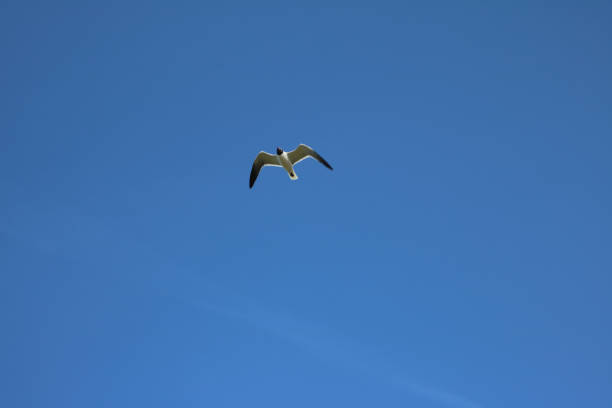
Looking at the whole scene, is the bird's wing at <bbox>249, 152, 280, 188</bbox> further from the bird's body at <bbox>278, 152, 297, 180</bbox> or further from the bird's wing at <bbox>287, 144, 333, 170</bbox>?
the bird's wing at <bbox>287, 144, 333, 170</bbox>

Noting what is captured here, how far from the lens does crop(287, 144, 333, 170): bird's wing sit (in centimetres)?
2635

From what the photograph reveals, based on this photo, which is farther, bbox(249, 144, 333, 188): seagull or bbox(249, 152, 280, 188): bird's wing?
bbox(249, 152, 280, 188): bird's wing

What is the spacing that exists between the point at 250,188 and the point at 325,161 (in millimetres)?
4202

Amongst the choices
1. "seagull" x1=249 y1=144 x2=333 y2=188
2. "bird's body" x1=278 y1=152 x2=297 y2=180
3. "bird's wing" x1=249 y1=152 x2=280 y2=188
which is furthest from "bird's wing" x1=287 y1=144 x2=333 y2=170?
"bird's wing" x1=249 y1=152 x2=280 y2=188

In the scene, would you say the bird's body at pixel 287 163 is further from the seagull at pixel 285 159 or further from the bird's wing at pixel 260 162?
the bird's wing at pixel 260 162

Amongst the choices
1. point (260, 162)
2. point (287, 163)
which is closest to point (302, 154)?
point (287, 163)

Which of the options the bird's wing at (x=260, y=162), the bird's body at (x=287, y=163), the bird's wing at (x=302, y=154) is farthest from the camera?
the bird's wing at (x=260, y=162)

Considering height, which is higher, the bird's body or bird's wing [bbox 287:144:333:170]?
bird's wing [bbox 287:144:333:170]

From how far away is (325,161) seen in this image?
26094mm

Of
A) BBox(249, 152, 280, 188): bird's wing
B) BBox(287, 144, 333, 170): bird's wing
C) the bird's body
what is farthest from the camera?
BBox(249, 152, 280, 188): bird's wing

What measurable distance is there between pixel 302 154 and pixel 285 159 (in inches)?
34.2

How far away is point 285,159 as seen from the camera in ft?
87.5

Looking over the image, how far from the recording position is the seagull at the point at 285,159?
26562 millimetres

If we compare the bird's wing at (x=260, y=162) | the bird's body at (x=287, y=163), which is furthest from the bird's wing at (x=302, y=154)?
the bird's wing at (x=260, y=162)
